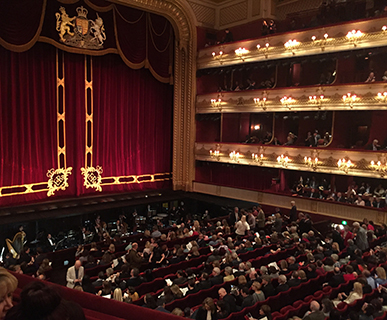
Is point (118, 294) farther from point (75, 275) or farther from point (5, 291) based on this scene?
point (5, 291)

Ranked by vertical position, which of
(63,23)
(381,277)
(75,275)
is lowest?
(75,275)

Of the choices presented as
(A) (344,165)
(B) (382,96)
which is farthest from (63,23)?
(B) (382,96)

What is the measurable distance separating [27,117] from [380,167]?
1290 centimetres

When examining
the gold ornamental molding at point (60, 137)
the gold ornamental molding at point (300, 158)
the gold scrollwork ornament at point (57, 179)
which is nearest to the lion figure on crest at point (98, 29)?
the gold ornamental molding at point (60, 137)

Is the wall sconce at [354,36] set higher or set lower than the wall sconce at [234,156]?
higher

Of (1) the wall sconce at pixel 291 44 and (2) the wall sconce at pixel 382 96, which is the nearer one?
(2) the wall sconce at pixel 382 96

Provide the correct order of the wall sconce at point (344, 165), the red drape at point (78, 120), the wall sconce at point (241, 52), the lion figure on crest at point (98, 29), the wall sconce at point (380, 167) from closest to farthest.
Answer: the wall sconce at point (380, 167)
the wall sconce at point (344, 165)
the red drape at point (78, 120)
the lion figure on crest at point (98, 29)
the wall sconce at point (241, 52)

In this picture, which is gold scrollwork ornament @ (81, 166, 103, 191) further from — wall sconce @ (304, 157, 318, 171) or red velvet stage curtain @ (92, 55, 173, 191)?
wall sconce @ (304, 157, 318, 171)

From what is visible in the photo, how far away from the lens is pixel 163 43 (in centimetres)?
1672

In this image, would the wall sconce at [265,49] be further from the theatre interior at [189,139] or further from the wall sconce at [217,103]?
the wall sconce at [217,103]

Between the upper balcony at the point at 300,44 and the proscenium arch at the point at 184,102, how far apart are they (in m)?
0.71

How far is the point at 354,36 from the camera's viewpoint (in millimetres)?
12469

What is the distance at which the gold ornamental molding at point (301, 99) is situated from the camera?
1229 centimetres

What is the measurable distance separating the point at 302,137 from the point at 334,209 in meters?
4.80
